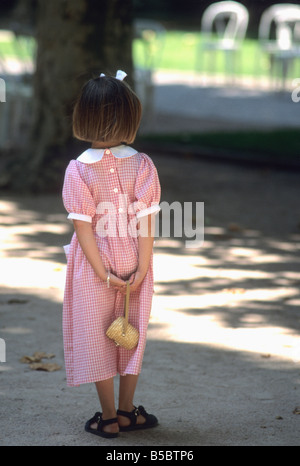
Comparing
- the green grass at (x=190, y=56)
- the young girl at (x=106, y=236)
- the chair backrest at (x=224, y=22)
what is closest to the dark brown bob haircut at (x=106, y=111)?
the young girl at (x=106, y=236)

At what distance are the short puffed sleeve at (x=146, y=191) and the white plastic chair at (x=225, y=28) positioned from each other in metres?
12.7

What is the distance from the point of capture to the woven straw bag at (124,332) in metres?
3.22

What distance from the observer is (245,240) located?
6.75 m

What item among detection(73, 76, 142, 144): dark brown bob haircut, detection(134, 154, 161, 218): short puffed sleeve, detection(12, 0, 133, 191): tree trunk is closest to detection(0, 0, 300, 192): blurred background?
detection(12, 0, 133, 191): tree trunk

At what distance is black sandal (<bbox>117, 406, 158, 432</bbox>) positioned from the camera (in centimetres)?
341

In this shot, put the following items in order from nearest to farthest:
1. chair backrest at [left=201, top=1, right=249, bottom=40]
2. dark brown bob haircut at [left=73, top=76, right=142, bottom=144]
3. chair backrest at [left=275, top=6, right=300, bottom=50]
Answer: dark brown bob haircut at [left=73, top=76, right=142, bottom=144]
chair backrest at [left=275, top=6, right=300, bottom=50]
chair backrest at [left=201, top=1, right=249, bottom=40]

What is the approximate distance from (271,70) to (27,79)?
6632 mm

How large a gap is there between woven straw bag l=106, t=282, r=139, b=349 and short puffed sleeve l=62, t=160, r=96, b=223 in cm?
30

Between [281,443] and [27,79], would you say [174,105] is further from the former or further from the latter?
[281,443]

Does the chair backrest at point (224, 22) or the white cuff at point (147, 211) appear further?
the chair backrest at point (224, 22)

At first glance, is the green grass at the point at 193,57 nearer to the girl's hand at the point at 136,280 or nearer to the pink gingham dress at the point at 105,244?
the pink gingham dress at the point at 105,244

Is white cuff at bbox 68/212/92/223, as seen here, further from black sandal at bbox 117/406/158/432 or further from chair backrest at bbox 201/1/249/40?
chair backrest at bbox 201/1/249/40

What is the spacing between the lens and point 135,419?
3.43m
